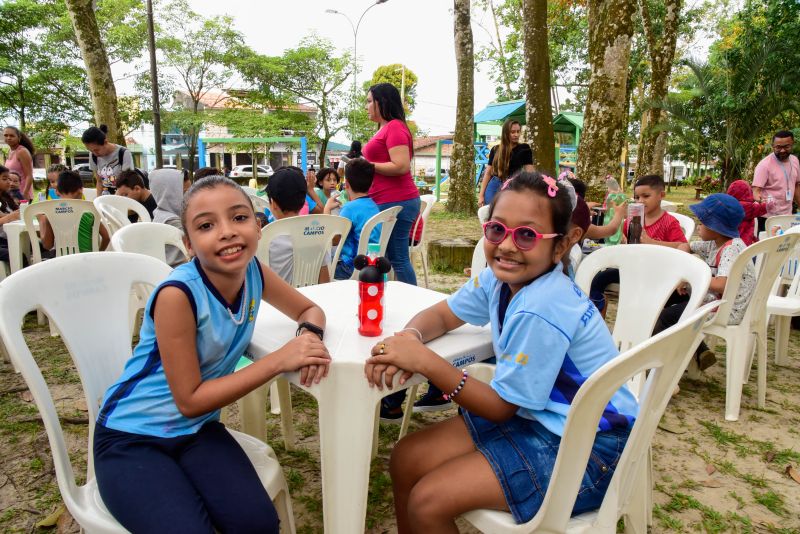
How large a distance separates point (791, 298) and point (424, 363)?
12.0 ft

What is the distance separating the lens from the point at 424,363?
146 cm

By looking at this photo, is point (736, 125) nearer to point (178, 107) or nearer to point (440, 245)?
point (440, 245)

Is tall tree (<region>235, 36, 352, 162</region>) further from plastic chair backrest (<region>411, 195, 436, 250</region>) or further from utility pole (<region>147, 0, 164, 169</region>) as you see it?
plastic chair backrest (<region>411, 195, 436, 250</region>)

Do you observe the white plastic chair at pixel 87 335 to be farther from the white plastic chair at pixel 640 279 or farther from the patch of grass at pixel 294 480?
the white plastic chair at pixel 640 279

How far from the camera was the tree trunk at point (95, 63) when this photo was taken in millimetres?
8789

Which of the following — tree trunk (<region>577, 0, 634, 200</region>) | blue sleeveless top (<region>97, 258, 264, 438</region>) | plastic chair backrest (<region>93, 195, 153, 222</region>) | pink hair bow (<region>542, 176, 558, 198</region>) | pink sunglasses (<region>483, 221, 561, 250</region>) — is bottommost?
blue sleeveless top (<region>97, 258, 264, 438</region>)

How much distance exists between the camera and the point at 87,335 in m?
1.75

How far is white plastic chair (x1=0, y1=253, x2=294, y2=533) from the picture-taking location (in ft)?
4.56

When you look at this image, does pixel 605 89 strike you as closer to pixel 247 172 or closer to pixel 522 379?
pixel 522 379

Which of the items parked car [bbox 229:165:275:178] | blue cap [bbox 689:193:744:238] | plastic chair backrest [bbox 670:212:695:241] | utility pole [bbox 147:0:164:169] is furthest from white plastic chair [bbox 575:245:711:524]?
parked car [bbox 229:165:275:178]

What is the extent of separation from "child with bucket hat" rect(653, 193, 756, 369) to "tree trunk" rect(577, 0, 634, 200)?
10.2 feet

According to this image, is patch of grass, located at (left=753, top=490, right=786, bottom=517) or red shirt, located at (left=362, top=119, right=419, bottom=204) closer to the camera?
patch of grass, located at (left=753, top=490, right=786, bottom=517)

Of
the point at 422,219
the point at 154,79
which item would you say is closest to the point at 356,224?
the point at 422,219

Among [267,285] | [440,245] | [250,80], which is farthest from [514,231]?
[250,80]
